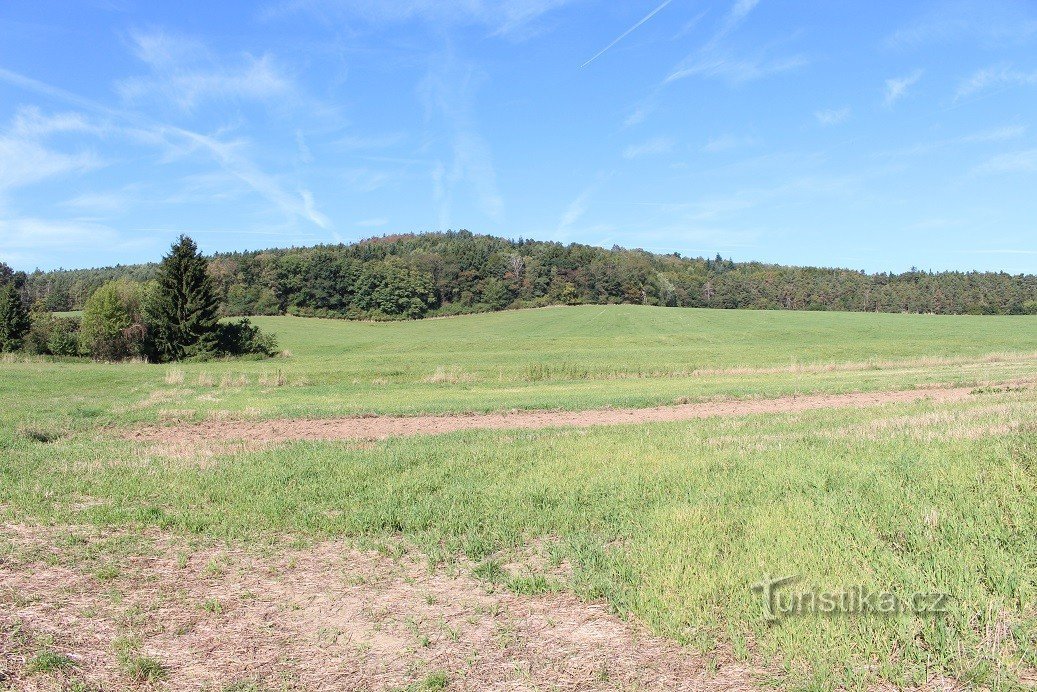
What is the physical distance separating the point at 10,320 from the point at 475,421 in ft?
195

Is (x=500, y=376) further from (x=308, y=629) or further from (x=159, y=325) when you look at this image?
(x=159, y=325)

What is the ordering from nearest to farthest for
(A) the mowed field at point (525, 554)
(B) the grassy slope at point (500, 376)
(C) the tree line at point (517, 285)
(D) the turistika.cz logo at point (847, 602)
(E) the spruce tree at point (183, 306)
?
(A) the mowed field at point (525, 554)
(D) the turistika.cz logo at point (847, 602)
(B) the grassy slope at point (500, 376)
(E) the spruce tree at point (183, 306)
(C) the tree line at point (517, 285)

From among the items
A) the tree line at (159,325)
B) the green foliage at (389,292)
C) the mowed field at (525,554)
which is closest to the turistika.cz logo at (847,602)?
the mowed field at (525,554)

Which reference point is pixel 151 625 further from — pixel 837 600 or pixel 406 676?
pixel 837 600

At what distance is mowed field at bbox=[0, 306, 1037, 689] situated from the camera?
14.4 feet

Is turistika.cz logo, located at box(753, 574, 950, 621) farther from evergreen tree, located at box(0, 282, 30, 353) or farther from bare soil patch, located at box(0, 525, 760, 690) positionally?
evergreen tree, located at box(0, 282, 30, 353)

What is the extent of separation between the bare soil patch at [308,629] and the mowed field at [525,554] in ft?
0.08

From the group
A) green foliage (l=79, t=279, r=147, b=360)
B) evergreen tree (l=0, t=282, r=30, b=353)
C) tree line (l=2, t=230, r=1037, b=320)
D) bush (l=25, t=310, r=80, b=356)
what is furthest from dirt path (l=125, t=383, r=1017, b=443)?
tree line (l=2, t=230, r=1037, b=320)

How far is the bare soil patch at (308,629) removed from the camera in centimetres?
427

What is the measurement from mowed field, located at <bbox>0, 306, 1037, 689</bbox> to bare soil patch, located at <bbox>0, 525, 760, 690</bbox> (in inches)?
0.9

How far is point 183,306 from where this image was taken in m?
51.9

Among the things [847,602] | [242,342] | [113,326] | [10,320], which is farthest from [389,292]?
[847,602]

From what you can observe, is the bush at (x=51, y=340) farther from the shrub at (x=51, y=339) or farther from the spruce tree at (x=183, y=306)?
the spruce tree at (x=183, y=306)

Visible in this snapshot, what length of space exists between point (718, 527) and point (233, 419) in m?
14.2
